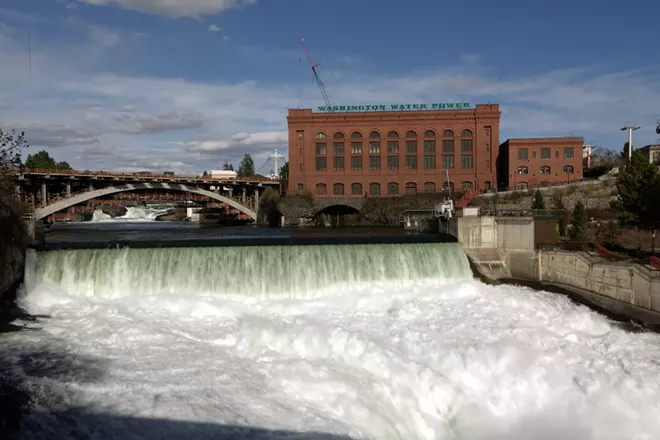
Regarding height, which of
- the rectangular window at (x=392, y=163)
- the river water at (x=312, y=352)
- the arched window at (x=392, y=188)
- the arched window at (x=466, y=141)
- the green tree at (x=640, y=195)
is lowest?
the river water at (x=312, y=352)

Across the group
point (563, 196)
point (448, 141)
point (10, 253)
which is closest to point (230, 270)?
point (10, 253)

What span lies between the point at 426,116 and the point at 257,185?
95.6ft

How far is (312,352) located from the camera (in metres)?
13.4

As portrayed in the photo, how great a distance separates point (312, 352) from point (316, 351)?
147mm

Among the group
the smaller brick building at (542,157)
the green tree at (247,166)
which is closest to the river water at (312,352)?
the smaller brick building at (542,157)

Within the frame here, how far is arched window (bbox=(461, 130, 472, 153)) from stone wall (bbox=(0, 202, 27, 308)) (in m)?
61.5

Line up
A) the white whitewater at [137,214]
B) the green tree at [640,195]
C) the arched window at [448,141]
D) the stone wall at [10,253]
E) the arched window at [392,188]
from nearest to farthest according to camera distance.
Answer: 1. the stone wall at [10,253]
2. the green tree at [640,195]
3. the arched window at [448,141]
4. the arched window at [392,188]
5. the white whitewater at [137,214]

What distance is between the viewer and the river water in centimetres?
934

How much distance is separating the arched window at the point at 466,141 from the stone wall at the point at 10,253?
202ft

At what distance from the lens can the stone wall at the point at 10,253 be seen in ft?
55.1

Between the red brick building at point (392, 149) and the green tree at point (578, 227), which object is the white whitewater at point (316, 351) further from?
the red brick building at point (392, 149)

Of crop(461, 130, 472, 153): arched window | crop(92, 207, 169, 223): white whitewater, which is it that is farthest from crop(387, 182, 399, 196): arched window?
crop(92, 207, 169, 223): white whitewater

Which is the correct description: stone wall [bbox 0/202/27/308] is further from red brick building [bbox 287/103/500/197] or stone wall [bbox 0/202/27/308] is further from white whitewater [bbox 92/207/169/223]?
white whitewater [bbox 92/207/169/223]

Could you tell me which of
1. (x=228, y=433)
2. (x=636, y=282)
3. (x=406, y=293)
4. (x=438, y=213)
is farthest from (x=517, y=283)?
(x=228, y=433)
